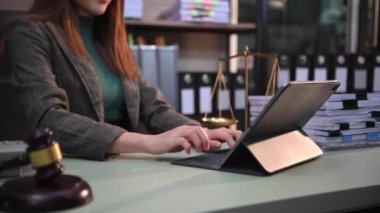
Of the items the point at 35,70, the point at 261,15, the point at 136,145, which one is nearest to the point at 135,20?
the point at 261,15


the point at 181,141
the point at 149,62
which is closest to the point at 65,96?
the point at 181,141

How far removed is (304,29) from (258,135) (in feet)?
8.95

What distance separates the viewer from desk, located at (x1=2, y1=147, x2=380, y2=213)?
0.66 metres

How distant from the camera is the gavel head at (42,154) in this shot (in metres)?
0.64

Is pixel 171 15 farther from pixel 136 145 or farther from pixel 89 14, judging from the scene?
pixel 136 145

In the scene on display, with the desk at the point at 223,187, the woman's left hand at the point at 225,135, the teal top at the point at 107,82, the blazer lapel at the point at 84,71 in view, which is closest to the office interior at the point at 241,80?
the desk at the point at 223,187

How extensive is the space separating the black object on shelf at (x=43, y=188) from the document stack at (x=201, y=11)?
1742 mm

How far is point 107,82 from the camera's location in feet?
4.50

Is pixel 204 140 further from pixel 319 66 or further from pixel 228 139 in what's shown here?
pixel 319 66

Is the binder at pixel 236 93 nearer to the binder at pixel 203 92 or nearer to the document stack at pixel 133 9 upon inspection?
the binder at pixel 203 92

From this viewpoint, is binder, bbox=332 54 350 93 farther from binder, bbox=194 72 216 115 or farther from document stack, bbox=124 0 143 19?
document stack, bbox=124 0 143 19

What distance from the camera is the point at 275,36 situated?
319 centimetres

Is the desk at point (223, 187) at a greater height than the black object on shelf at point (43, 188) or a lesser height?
lesser

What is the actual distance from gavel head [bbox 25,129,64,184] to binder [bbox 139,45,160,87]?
1504mm
